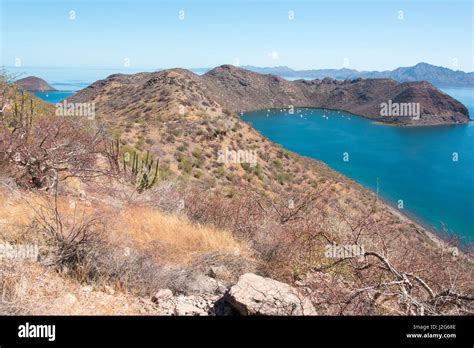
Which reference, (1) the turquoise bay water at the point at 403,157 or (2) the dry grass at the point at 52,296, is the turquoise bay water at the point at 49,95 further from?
(1) the turquoise bay water at the point at 403,157

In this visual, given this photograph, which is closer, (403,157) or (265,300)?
(265,300)

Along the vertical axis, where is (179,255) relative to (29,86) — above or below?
below

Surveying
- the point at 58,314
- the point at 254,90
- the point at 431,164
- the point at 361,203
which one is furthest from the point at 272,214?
the point at 254,90

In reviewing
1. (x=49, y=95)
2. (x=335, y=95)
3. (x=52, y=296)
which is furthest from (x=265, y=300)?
(x=335, y=95)

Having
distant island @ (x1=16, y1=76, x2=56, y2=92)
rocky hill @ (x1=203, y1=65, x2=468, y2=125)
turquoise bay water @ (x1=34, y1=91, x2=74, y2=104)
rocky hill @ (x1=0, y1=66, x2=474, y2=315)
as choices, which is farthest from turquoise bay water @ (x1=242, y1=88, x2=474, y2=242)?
turquoise bay water @ (x1=34, y1=91, x2=74, y2=104)

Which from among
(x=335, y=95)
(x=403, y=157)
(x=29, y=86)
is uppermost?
(x=335, y=95)

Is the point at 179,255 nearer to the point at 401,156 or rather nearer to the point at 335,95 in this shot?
the point at 401,156

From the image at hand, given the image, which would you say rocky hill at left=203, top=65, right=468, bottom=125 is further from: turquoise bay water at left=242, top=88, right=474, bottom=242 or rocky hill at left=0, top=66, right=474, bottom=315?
rocky hill at left=0, top=66, right=474, bottom=315
